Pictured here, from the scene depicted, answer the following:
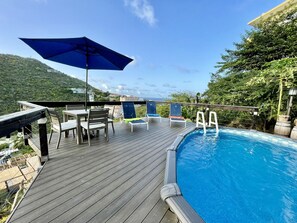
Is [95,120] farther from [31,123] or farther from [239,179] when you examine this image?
[239,179]

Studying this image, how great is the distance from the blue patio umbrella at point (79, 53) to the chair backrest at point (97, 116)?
4.94 feet

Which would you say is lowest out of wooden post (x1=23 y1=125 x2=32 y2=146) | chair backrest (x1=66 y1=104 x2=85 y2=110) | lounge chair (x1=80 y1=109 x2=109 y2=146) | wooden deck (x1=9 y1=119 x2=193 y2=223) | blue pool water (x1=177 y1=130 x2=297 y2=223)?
blue pool water (x1=177 y1=130 x2=297 y2=223)

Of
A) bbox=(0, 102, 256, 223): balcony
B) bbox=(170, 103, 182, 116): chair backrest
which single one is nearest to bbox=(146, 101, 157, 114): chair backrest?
bbox=(170, 103, 182, 116): chair backrest

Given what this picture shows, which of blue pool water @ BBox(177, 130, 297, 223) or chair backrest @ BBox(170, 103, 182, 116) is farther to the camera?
chair backrest @ BBox(170, 103, 182, 116)

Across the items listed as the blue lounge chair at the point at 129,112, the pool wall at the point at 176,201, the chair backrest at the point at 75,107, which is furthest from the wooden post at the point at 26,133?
the pool wall at the point at 176,201

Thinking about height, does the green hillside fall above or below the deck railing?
above

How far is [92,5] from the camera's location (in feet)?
24.1

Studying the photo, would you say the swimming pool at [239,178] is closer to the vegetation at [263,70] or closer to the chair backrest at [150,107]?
the vegetation at [263,70]

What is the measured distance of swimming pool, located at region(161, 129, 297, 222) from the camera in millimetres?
2041

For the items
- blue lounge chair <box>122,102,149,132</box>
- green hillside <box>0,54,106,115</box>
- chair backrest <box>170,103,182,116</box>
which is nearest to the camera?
blue lounge chair <box>122,102,149,132</box>

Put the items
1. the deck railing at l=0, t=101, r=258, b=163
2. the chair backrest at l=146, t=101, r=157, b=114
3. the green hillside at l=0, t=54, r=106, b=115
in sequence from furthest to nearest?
the green hillside at l=0, t=54, r=106, b=115 → the chair backrest at l=146, t=101, r=157, b=114 → the deck railing at l=0, t=101, r=258, b=163

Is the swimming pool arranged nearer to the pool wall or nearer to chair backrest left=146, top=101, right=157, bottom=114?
the pool wall

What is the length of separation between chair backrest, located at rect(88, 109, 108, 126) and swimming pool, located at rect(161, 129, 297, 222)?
195 cm

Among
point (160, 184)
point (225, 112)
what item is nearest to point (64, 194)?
point (160, 184)
